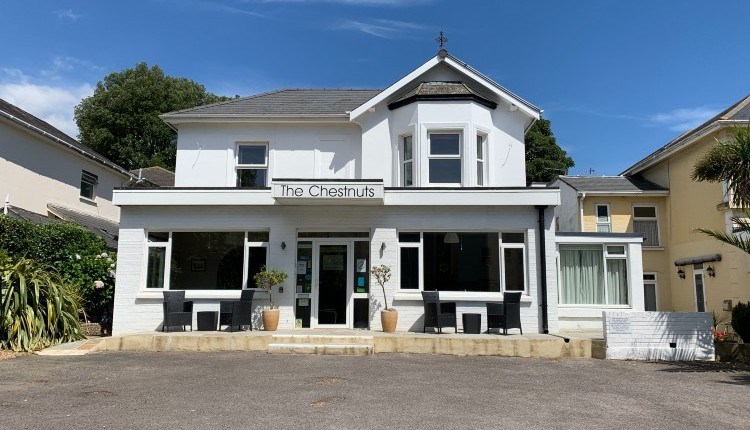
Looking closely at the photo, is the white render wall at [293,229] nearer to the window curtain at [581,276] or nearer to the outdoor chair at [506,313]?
the outdoor chair at [506,313]

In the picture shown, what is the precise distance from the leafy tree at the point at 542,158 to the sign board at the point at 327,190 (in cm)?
2901

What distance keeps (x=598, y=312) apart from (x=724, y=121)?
8520 millimetres

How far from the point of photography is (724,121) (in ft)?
58.1

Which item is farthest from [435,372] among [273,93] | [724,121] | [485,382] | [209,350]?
[724,121]

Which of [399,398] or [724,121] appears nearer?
[399,398]

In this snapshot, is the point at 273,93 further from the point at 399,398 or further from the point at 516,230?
the point at 399,398

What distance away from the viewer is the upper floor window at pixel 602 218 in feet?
75.0

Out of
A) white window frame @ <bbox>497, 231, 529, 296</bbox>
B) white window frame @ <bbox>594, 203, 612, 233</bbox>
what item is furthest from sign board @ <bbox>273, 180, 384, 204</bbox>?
white window frame @ <bbox>594, 203, 612, 233</bbox>

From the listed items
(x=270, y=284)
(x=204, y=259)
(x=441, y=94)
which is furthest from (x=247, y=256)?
(x=441, y=94)

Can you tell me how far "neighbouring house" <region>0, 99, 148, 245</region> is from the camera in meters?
18.3

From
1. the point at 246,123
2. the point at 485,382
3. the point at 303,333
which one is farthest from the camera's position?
the point at 246,123

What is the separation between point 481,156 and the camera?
15.5 meters

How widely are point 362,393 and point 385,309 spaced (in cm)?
557

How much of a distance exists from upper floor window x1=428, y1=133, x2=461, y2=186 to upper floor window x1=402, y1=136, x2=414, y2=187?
0.53 m
